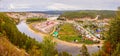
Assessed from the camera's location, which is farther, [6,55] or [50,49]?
[50,49]

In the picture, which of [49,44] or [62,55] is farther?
[62,55]

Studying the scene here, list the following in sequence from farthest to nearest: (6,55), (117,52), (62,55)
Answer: (62,55) → (117,52) → (6,55)

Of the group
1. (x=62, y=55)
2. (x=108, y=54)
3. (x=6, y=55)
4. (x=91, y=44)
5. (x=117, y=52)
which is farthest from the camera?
(x=91, y=44)

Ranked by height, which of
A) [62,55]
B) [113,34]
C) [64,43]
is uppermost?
[113,34]

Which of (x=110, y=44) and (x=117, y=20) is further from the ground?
(x=117, y=20)

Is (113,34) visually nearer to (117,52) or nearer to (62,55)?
(117,52)

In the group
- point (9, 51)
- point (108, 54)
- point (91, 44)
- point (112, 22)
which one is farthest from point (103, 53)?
point (91, 44)

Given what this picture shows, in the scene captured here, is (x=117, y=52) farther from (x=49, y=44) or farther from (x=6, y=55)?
(x=6, y=55)

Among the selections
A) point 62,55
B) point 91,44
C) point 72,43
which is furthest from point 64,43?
point 62,55

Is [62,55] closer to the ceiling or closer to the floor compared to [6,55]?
closer to the floor
